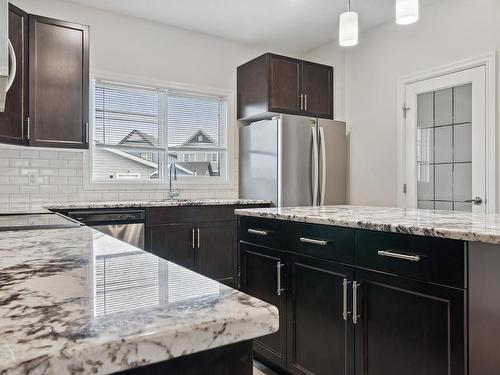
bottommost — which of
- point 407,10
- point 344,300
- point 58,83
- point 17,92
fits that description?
point 344,300

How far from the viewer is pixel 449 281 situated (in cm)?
139

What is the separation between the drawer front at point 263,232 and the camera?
2.17m

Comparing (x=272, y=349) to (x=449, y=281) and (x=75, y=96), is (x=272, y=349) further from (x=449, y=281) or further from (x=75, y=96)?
(x=75, y=96)

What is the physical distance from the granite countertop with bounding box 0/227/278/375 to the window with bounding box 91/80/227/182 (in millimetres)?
3464

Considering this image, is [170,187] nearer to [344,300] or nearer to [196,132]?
[196,132]

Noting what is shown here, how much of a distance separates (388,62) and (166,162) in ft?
8.39

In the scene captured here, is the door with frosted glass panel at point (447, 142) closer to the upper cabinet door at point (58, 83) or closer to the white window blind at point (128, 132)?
the white window blind at point (128, 132)

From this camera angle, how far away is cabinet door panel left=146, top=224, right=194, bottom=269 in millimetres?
3383

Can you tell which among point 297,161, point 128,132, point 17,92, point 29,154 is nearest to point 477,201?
point 297,161

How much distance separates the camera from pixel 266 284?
227cm

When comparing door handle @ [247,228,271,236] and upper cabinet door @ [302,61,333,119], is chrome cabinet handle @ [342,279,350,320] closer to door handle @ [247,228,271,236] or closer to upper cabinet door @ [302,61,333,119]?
door handle @ [247,228,271,236]

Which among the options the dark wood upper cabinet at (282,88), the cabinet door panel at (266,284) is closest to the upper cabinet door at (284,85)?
the dark wood upper cabinet at (282,88)

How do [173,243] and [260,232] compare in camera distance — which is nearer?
[260,232]

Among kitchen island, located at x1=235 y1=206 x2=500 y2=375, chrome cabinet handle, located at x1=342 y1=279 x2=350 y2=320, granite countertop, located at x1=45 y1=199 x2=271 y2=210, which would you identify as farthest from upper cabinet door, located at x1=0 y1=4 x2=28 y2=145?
chrome cabinet handle, located at x1=342 y1=279 x2=350 y2=320
